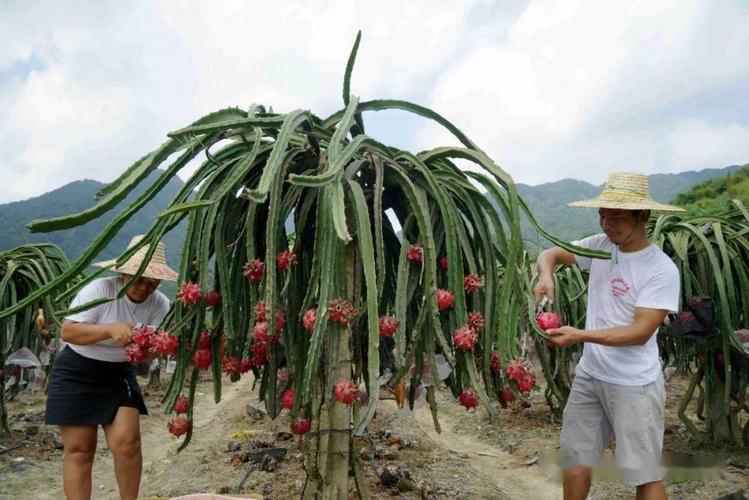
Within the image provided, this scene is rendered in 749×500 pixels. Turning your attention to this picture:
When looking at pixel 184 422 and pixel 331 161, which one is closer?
pixel 331 161

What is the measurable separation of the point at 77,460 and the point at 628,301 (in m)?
2.76

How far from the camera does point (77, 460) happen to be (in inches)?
117

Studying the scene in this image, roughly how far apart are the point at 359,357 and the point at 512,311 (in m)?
0.56

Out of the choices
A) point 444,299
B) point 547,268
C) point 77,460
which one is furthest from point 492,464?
point 444,299

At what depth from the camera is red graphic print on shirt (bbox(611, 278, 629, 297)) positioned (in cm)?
267

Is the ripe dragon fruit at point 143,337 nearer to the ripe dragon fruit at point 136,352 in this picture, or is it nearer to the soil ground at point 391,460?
the ripe dragon fruit at point 136,352

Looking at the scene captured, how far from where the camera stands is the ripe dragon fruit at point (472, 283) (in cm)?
202

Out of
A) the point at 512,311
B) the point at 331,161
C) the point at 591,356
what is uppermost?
the point at 331,161

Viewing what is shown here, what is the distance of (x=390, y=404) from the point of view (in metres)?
7.20

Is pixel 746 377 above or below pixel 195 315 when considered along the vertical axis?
below

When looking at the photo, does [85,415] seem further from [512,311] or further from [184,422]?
[512,311]

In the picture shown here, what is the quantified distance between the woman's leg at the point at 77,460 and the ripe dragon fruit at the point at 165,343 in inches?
54.2

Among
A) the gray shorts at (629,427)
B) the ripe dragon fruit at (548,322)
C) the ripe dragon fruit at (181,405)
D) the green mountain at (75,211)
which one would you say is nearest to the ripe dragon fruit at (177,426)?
the ripe dragon fruit at (181,405)

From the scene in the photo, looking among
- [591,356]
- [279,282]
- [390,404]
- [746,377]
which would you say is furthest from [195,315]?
[390,404]
